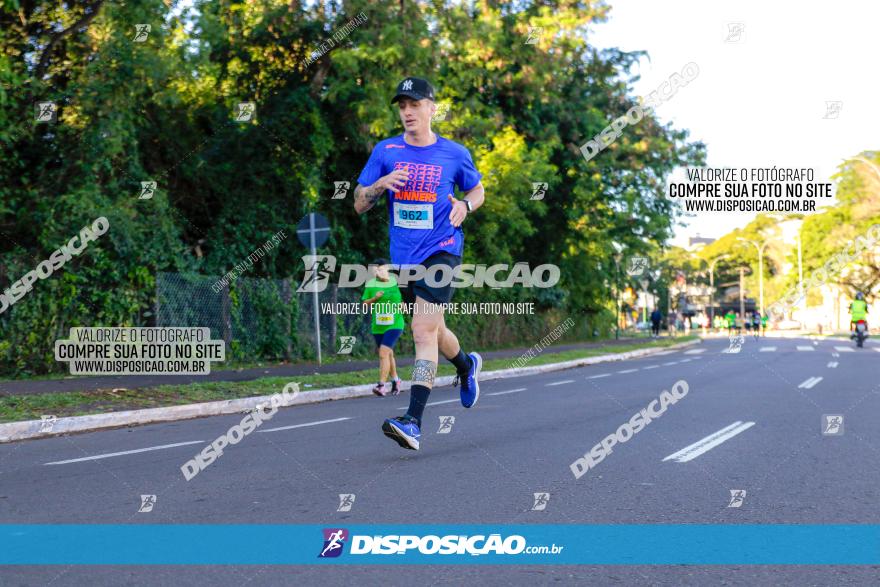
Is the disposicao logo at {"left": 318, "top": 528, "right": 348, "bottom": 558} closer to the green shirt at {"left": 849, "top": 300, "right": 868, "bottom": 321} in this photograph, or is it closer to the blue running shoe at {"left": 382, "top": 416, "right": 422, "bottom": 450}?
the blue running shoe at {"left": 382, "top": 416, "right": 422, "bottom": 450}

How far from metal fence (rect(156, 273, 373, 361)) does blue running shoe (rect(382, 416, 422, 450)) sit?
11.1m

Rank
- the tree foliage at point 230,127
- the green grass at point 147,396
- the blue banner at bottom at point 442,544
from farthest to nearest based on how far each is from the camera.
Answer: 1. the tree foliage at point 230,127
2. the green grass at point 147,396
3. the blue banner at bottom at point 442,544

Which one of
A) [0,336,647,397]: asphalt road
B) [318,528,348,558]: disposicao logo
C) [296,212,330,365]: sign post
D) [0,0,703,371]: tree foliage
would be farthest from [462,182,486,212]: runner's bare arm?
[0,0,703,371]: tree foliage

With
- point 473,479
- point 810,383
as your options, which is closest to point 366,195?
point 473,479

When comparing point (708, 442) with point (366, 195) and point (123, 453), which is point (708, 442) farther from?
point (123, 453)

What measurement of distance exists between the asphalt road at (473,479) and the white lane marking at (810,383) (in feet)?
9.59

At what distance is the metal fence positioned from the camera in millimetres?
16531

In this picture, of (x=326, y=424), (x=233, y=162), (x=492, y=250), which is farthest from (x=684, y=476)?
(x=492, y=250)

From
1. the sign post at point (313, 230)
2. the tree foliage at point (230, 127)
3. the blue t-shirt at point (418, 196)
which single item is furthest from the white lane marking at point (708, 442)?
the tree foliage at point (230, 127)

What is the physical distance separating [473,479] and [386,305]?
22.3ft

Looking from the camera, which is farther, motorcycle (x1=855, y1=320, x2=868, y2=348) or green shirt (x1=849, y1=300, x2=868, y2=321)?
green shirt (x1=849, y1=300, x2=868, y2=321)

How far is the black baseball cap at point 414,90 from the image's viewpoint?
5.84 metres

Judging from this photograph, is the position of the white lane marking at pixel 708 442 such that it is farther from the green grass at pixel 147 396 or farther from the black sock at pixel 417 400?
the green grass at pixel 147 396

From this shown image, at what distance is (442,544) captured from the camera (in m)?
3.93
